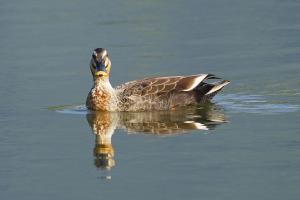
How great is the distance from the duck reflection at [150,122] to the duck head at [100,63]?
69 cm

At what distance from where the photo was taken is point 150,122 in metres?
16.2

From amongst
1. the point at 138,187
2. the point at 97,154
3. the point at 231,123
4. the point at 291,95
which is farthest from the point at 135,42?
the point at 138,187

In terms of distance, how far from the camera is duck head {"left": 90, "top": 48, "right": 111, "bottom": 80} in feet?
57.5

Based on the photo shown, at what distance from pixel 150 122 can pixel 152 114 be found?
0.79 metres

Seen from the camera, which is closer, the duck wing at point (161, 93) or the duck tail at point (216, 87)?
the duck wing at point (161, 93)

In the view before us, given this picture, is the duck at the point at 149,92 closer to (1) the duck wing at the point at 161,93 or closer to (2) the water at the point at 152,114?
(1) the duck wing at the point at 161,93

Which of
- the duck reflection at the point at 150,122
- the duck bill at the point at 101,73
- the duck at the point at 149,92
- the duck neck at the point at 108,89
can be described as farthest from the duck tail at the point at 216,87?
the duck bill at the point at 101,73

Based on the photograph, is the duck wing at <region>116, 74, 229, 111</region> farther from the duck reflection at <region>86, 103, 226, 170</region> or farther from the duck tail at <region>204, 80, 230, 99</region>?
the duck reflection at <region>86, 103, 226, 170</region>

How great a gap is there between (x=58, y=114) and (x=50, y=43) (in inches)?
266

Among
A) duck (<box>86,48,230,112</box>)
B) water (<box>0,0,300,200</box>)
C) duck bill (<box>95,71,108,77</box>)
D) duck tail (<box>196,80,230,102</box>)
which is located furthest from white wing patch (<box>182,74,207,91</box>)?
duck bill (<box>95,71,108,77</box>)

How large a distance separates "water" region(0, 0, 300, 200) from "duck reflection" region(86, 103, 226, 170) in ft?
0.07

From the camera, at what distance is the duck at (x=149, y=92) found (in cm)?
1722

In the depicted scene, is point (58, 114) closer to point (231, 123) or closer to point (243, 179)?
point (231, 123)

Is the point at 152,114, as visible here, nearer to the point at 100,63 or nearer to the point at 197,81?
the point at 197,81
